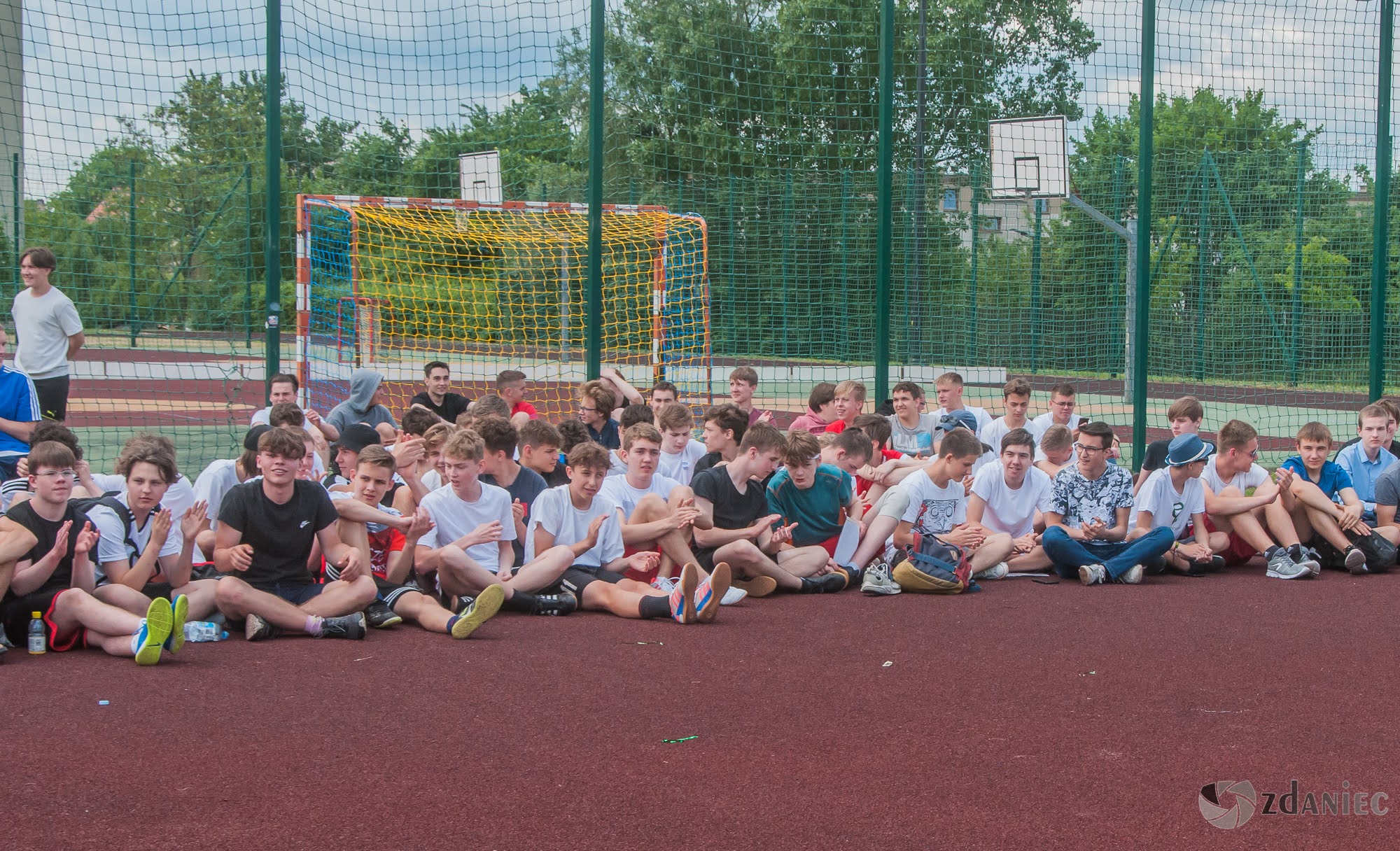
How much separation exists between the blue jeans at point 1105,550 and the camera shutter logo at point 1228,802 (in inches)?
135

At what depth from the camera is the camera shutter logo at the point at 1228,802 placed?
3.43 m

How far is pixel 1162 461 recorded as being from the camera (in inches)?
305

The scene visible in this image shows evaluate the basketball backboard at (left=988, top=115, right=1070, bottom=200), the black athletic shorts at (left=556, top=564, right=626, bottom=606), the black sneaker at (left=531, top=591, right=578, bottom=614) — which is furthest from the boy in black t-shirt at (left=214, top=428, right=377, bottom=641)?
the basketball backboard at (left=988, top=115, right=1070, bottom=200)

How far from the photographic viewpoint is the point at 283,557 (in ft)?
18.3

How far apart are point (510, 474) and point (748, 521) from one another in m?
1.28

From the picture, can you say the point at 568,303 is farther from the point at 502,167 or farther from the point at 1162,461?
the point at 1162,461

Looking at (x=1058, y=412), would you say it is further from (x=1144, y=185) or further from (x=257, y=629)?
(x=257, y=629)

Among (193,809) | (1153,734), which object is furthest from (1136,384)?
(193,809)

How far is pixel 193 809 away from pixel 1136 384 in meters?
8.05

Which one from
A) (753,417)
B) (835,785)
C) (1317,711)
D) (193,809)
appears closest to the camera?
(193,809)

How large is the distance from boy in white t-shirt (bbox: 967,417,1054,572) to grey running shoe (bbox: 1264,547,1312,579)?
1.33m

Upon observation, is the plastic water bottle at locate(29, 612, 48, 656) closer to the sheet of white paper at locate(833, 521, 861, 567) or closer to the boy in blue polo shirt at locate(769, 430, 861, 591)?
the boy in blue polo shirt at locate(769, 430, 861, 591)

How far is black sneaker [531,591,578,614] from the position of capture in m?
6.04

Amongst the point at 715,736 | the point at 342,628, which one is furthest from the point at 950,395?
the point at 715,736
